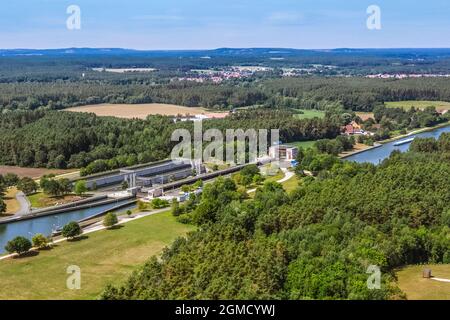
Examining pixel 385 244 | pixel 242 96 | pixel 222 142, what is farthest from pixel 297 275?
pixel 242 96

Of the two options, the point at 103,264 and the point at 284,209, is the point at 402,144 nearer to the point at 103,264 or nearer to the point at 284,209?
the point at 284,209

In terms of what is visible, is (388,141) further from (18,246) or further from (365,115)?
(18,246)

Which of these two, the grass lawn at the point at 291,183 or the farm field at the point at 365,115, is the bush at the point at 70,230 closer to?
the grass lawn at the point at 291,183

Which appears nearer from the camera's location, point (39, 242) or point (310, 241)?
point (310, 241)

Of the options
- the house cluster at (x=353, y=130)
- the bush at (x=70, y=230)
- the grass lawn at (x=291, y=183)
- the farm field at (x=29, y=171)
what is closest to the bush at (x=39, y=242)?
the bush at (x=70, y=230)

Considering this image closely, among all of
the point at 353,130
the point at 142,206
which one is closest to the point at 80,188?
the point at 142,206

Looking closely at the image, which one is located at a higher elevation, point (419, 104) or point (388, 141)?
point (419, 104)
